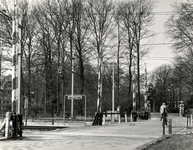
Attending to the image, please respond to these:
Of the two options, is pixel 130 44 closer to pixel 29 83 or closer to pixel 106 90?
pixel 106 90

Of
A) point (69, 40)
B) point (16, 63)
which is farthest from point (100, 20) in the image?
point (16, 63)

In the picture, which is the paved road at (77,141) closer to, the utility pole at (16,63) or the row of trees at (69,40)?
the utility pole at (16,63)

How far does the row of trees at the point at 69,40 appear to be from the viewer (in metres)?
46.1

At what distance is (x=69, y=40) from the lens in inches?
1852

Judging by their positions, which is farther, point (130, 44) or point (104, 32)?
point (130, 44)

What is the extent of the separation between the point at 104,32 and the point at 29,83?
1108 centimetres

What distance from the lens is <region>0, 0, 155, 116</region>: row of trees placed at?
151ft

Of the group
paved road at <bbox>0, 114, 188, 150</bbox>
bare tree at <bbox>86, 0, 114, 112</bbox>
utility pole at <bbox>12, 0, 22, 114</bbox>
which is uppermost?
bare tree at <bbox>86, 0, 114, 112</bbox>

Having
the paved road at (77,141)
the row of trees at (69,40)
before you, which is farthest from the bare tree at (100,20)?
the paved road at (77,141)

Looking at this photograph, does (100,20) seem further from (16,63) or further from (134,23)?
(16,63)

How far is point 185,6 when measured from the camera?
34.8 metres

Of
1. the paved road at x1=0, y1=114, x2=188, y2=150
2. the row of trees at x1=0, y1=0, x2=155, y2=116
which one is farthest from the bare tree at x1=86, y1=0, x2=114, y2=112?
the paved road at x1=0, y1=114, x2=188, y2=150

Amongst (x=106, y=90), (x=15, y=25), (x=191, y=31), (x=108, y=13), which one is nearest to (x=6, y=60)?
(x=108, y=13)

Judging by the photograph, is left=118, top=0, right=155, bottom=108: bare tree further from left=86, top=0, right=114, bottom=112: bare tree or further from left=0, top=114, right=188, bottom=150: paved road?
left=0, top=114, right=188, bottom=150: paved road
